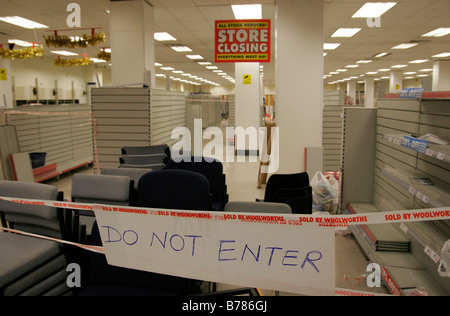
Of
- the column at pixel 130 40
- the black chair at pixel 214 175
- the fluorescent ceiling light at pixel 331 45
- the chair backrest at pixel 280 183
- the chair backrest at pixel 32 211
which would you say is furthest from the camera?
the fluorescent ceiling light at pixel 331 45

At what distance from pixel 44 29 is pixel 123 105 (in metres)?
4.55

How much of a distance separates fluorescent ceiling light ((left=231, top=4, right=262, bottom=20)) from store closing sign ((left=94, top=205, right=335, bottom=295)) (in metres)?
5.43

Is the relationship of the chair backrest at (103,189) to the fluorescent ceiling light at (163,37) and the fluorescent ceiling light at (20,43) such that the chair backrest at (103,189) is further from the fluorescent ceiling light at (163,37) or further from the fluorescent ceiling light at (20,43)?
the fluorescent ceiling light at (20,43)

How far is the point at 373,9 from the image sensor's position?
6348mm

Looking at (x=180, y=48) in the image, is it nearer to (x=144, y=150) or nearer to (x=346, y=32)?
(x=346, y=32)

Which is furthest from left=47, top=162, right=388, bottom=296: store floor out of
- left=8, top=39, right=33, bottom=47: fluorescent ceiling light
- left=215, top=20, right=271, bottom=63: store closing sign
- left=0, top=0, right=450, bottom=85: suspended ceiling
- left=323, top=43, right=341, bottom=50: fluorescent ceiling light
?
left=323, top=43, right=341, bottom=50: fluorescent ceiling light

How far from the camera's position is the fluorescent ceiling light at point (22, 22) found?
7227 millimetres

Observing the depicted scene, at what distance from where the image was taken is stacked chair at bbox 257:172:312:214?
11.0ft

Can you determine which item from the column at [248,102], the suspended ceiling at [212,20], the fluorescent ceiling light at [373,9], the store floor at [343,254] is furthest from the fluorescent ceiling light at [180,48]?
the fluorescent ceiling light at [373,9]

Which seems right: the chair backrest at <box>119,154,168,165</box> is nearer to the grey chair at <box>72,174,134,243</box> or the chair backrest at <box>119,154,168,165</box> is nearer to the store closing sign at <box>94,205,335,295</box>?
the grey chair at <box>72,174,134,243</box>

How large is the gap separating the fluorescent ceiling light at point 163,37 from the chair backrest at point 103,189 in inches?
253

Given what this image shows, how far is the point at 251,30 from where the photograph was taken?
227 inches

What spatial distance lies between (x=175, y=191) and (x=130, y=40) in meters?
4.11

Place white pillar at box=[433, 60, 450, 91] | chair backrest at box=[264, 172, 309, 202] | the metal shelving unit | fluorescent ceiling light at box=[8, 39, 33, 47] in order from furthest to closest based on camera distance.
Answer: white pillar at box=[433, 60, 450, 91], fluorescent ceiling light at box=[8, 39, 33, 47], chair backrest at box=[264, 172, 309, 202], the metal shelving unit
